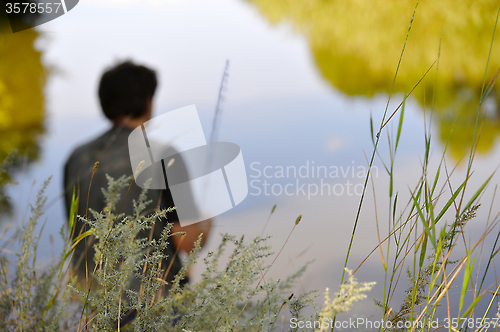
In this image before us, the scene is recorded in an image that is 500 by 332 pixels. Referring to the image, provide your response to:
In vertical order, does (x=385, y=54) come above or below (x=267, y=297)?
above

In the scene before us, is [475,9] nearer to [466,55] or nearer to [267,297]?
[466,55]

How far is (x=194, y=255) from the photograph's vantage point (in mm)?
770

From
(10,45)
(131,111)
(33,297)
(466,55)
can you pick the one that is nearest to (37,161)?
(10,45)

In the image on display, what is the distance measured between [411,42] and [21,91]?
617 centimetres

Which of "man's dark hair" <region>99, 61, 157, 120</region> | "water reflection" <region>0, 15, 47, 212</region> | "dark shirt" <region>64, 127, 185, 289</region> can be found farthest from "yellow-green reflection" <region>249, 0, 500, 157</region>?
"water reflection" <region>0, 15, 47, 212</region>

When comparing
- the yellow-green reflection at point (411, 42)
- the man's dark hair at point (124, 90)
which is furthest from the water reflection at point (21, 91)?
the man's dark hair at point (124, 90)

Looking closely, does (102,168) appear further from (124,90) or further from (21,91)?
(21,91)

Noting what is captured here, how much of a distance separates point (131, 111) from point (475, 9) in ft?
18.0

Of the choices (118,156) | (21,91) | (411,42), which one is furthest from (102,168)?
(411,42)

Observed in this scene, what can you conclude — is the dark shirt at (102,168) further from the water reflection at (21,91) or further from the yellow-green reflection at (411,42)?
the water reflection at (21,91)

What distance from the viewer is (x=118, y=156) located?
5.55 feet

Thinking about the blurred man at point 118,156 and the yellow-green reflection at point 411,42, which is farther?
the yellow-green reflection at point 411,42

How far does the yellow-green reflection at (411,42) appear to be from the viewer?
4891 mm

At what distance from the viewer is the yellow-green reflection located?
4.89 metres
